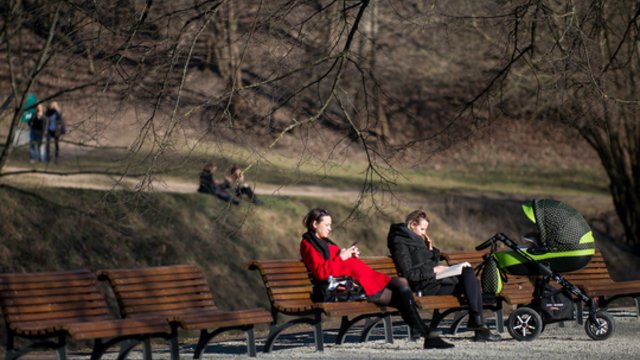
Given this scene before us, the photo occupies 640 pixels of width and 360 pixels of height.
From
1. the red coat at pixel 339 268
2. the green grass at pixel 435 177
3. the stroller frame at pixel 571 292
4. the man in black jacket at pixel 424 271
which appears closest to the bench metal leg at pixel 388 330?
the man in black jacket at pixel 424 271

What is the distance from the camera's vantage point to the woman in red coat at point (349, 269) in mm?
12742

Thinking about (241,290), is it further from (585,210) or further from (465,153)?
(465,153)

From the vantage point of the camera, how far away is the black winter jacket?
44.0ft

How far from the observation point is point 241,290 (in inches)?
842

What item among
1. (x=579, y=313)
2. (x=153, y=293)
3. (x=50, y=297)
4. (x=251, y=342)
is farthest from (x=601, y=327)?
(x=50, y=297)

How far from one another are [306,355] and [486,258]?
90.8 inches

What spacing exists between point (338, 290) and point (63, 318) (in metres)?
2.58

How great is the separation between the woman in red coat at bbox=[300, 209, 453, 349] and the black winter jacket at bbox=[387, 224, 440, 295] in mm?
511

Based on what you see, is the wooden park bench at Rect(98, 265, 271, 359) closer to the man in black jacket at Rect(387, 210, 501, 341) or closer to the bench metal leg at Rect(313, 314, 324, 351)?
the bench metal leg at Rect(313, 314, 324, 351)

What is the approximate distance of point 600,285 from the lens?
15.9m

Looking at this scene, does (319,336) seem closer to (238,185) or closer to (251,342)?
(251,342)

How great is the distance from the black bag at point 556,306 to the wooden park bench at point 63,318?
12.4ft

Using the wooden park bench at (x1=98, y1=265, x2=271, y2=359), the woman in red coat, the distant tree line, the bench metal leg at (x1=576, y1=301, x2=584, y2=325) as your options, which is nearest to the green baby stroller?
the woman in red coat

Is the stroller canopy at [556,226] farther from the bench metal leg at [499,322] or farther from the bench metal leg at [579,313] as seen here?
the bench metal leg at [579,313]
